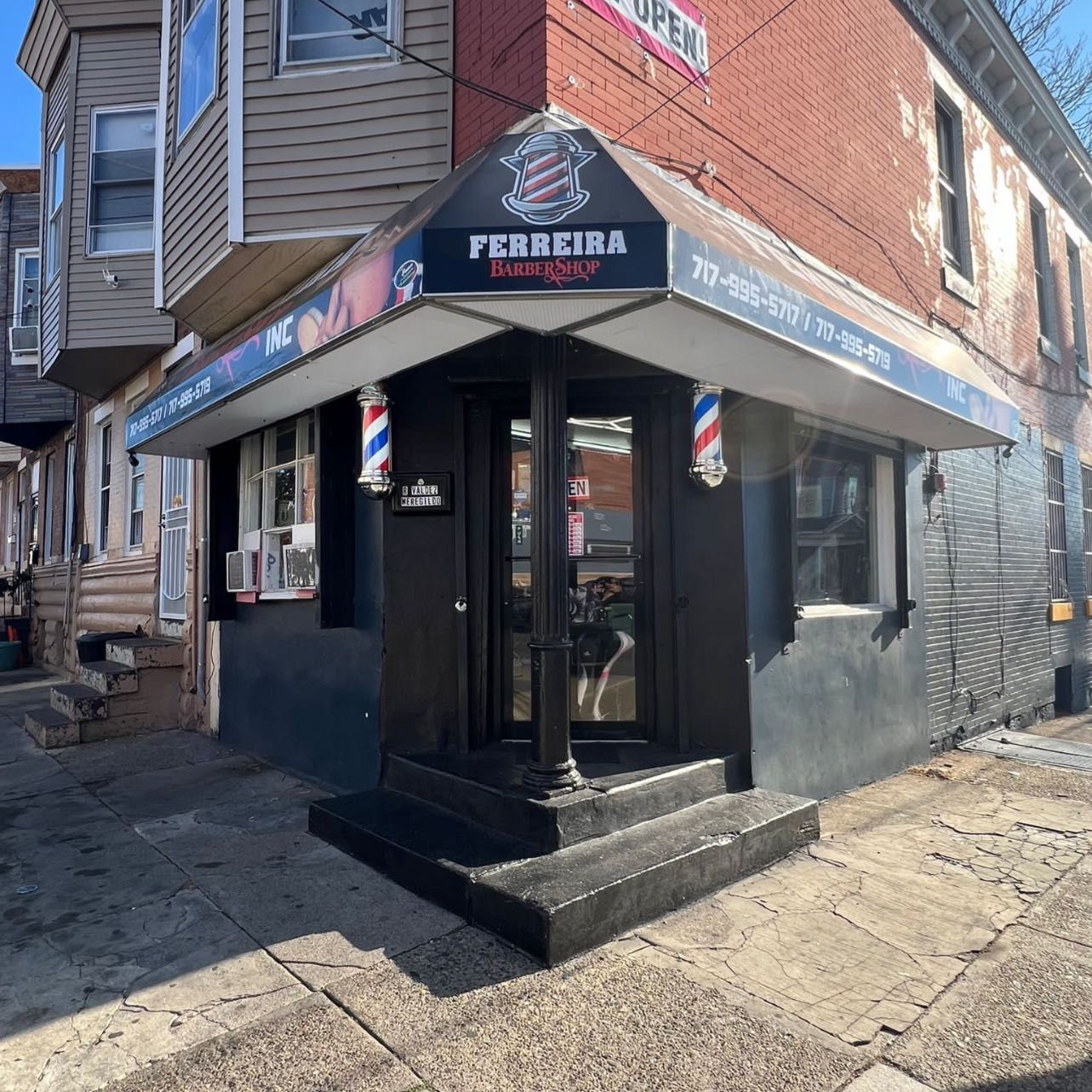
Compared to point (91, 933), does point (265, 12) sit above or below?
above

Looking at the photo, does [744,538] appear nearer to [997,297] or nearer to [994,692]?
[994,692]

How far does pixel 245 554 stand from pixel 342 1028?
14.9 ft

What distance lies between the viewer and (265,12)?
5.62 meters

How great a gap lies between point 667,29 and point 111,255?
22.4 ft

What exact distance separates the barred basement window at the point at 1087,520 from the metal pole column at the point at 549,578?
10.1m

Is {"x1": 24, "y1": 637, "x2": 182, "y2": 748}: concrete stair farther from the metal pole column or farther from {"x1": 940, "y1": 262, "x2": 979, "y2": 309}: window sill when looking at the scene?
{"x1": 940, "y1": 262, "x2": 979, "y2": 309}: window sill

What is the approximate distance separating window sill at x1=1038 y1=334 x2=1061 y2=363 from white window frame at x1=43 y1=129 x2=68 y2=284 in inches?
480

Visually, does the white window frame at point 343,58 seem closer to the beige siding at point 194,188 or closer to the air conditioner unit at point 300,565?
the beige siding at point 194,188

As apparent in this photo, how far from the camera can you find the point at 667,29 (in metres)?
5.13

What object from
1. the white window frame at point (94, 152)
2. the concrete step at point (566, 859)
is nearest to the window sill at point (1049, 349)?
the concrete step at point (566, 859)

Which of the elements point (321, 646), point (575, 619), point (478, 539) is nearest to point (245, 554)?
point (321, 646)

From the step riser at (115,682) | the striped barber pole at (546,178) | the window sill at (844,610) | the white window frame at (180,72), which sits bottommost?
the step riser at (115,682)

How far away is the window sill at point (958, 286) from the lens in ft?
26.8

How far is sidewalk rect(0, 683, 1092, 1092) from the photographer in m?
2.60
